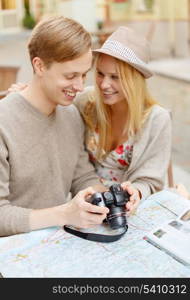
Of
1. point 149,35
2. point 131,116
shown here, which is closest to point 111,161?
point 131,116

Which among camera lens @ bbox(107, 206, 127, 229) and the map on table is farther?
camera lens @ bbox(107, 206, 127, 229)

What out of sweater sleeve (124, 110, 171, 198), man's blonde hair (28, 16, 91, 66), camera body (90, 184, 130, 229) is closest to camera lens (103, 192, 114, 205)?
camera body (90, 184, 130, 229)

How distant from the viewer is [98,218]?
1217 mm

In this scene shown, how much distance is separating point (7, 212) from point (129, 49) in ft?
2.42

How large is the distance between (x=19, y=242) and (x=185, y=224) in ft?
1.63

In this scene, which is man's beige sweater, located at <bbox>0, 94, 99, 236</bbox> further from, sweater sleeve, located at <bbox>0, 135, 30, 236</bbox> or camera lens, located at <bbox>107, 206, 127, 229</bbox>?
camera lens, located at <bbox>107, 206, 127, 229</bbox>

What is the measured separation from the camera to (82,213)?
1214mm

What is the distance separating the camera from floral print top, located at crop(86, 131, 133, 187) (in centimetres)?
168

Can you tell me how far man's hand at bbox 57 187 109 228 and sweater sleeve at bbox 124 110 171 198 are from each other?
39cm

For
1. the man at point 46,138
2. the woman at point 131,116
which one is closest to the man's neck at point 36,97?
the man at point 46,138

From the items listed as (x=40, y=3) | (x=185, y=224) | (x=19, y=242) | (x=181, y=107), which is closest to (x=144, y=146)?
(x=185, y=224)

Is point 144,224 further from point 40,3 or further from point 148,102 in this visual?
point 40,3

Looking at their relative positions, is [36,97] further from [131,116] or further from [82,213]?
[82,213]

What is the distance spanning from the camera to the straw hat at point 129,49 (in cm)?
152
